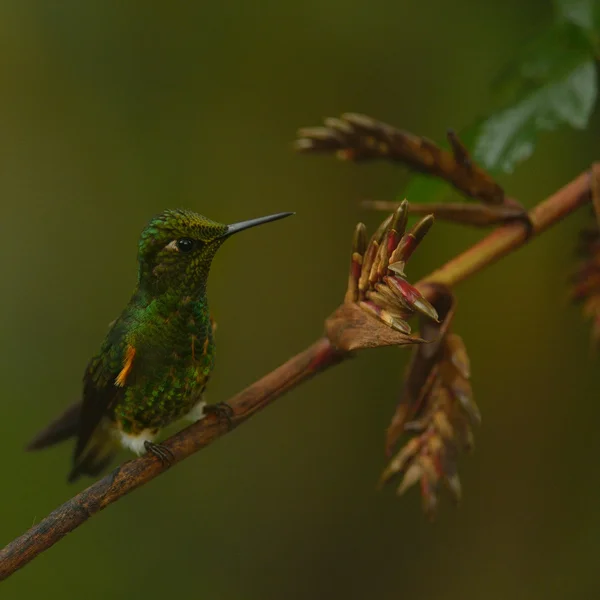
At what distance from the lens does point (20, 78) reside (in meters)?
1.71

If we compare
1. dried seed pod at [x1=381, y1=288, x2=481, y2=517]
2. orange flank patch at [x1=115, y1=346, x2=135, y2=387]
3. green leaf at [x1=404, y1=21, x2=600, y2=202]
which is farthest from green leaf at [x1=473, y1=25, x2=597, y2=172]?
orange flank patch at [x1=115, y1=346, x2=135, y2=387]

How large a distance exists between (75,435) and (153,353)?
0.14 metres

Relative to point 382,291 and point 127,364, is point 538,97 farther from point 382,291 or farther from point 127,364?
point 127,364

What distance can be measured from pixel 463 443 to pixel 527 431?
3.07ft

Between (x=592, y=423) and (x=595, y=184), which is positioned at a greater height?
(x=595, y=184)

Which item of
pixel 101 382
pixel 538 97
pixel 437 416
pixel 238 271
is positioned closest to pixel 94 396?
pixel 101 382

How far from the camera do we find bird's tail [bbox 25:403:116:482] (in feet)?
2.42

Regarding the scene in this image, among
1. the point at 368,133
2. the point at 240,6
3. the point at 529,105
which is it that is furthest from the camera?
the point at 240,6

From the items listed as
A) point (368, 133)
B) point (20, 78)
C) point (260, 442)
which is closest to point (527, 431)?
point (260, 442)

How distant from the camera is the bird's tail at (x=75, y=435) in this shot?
0.74m

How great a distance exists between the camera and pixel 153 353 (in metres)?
0.75

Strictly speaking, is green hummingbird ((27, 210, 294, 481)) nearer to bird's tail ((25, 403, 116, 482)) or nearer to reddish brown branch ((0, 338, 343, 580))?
bird's tail ((25, 403, 116, 482))

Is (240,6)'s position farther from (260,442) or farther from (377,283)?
(377,283)

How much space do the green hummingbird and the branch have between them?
0.41 ft
